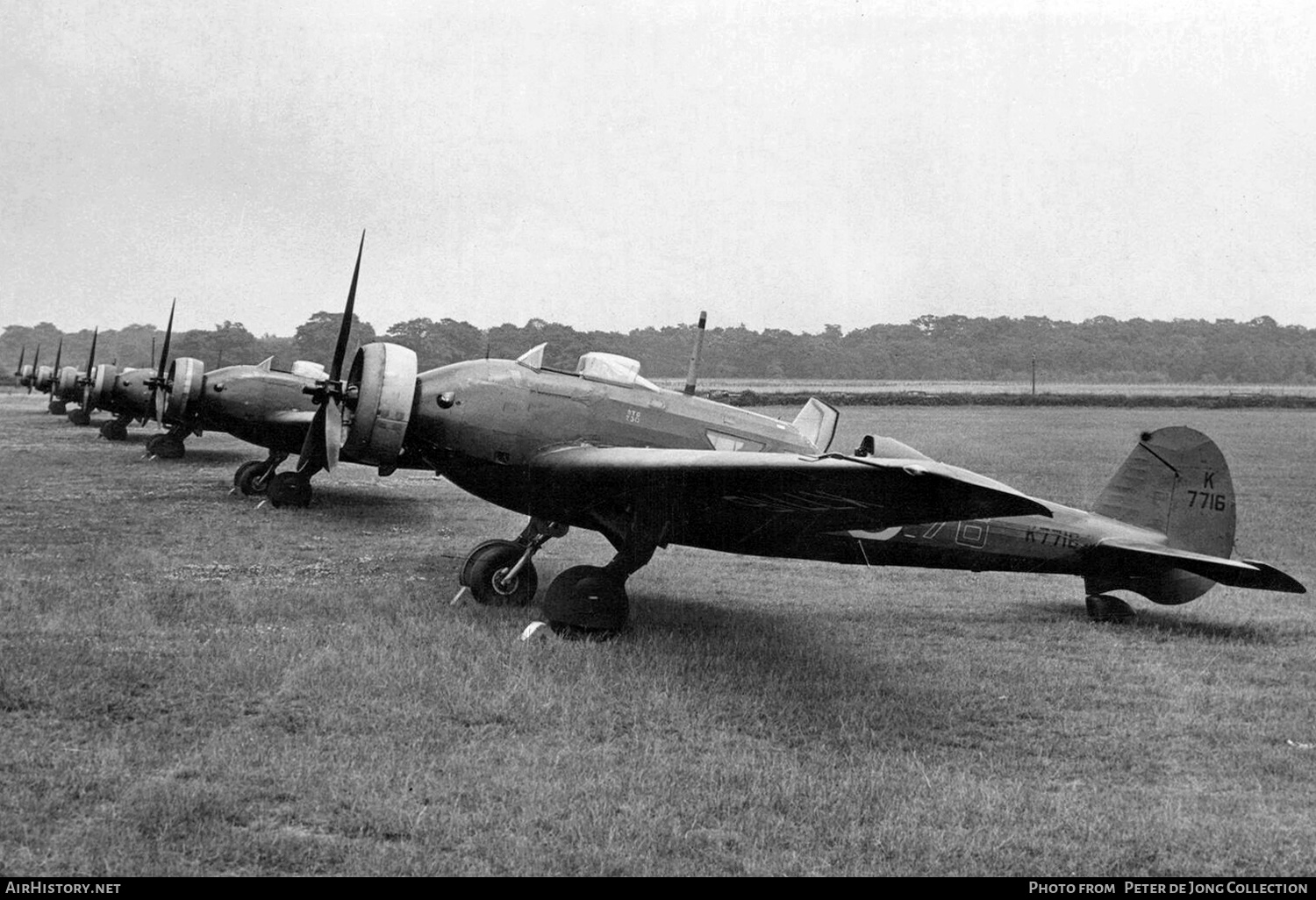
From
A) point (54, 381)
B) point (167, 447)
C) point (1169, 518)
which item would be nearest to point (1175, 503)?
point (1169, 518)

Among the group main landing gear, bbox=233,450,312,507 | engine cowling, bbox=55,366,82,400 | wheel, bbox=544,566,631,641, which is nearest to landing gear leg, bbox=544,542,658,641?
wheel, bbox=544,566,631,641

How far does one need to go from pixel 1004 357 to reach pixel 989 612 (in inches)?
1443

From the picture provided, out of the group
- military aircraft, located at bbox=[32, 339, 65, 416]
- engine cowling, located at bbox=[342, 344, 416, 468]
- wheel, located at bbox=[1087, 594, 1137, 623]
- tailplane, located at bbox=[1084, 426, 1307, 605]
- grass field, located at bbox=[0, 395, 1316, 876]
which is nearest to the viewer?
grass field, located at bbox=[0, 395, 1316, 876]

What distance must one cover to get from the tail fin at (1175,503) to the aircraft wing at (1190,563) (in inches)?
5.0

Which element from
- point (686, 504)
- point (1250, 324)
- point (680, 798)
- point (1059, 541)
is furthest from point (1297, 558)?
point (1250, 324)

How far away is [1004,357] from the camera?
44625 mm

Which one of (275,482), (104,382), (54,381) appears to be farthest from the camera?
(54,381)

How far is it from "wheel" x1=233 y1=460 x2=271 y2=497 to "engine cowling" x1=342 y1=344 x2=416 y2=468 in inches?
407

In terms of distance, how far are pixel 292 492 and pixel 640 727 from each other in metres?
12.4

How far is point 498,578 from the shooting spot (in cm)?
928

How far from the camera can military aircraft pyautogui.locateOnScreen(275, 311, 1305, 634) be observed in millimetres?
7680

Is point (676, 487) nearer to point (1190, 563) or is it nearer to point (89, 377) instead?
point (1190, 563)

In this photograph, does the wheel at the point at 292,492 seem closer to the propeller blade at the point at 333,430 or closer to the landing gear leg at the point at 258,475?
the landing gear leg at the point at 258,475

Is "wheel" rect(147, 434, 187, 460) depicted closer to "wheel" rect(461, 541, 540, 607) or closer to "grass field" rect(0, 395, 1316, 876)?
"grass field" rect(0, 395, 1316, 876)
